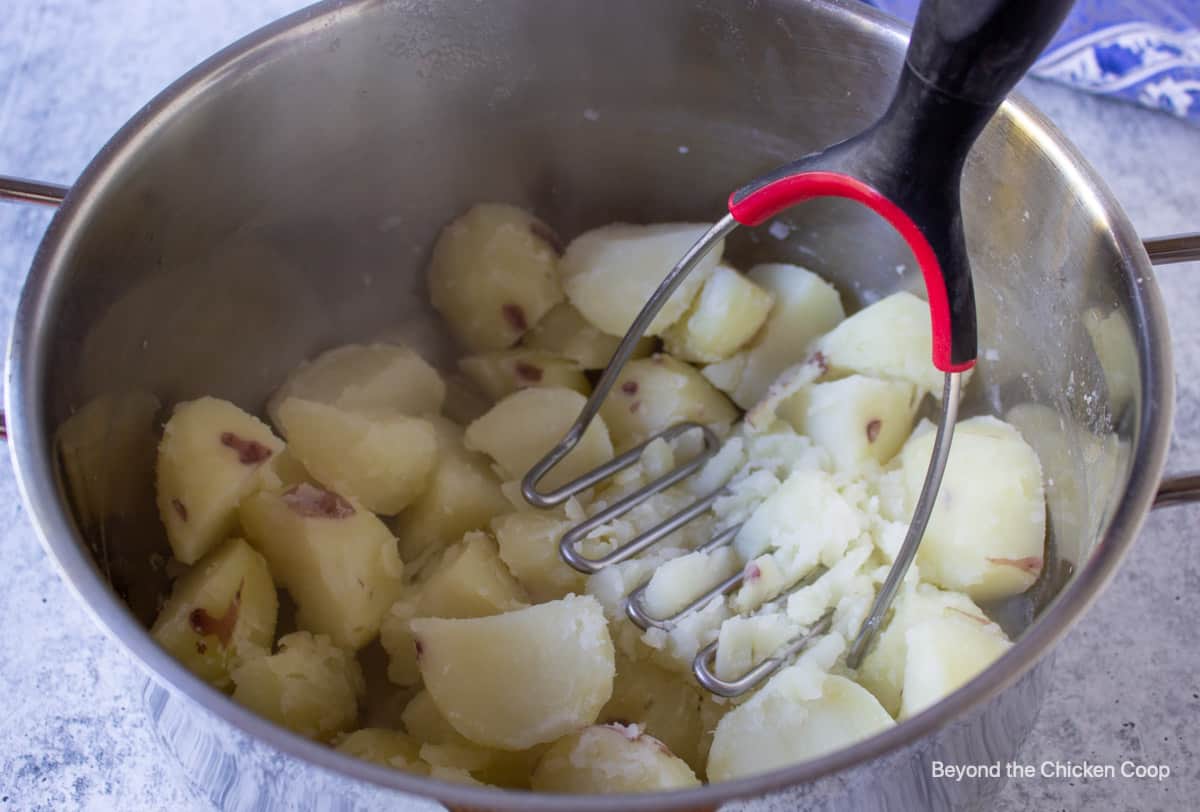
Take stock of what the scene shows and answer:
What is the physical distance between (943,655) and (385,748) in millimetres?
369

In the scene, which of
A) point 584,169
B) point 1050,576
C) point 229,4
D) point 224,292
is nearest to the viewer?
point 1050,576

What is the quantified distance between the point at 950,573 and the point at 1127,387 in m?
0.20

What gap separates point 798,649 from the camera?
2.59 ft

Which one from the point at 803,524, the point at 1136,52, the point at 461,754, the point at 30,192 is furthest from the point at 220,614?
the point at 1136,52

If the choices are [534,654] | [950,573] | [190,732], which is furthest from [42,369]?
[950,573]

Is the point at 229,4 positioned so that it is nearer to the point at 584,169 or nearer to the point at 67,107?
the point at 67,107

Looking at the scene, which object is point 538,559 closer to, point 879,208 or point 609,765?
point 609,765

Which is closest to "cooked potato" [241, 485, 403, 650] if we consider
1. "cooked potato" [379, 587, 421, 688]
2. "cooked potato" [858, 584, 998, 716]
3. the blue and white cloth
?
"cooked potato" [379, 587, 421, 688]

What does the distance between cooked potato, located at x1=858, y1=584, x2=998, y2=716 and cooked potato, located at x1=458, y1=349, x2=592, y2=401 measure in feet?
1.16

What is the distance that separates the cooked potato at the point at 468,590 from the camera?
31.6 inches

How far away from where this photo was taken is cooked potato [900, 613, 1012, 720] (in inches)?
27.4

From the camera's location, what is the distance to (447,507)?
35.1 inches

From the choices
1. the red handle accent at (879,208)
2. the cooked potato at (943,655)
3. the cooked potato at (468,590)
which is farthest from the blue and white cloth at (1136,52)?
the cooked potato at (468,590)

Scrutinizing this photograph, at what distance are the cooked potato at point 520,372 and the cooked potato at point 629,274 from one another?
5cm
